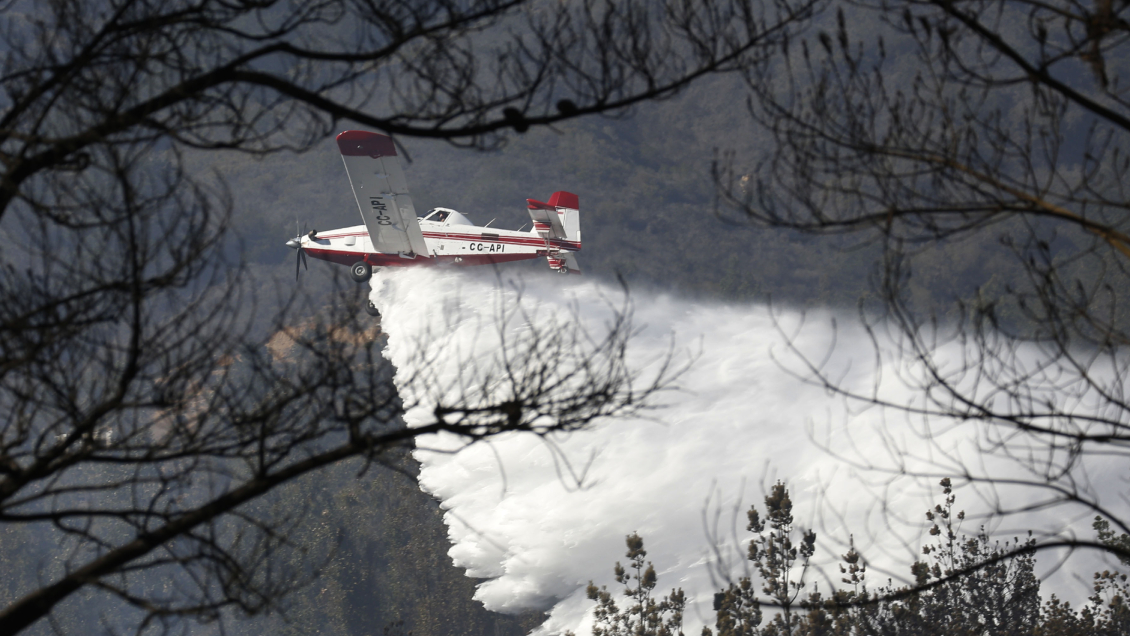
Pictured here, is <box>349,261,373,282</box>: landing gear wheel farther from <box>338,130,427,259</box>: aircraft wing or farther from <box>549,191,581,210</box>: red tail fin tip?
<box>549,191,581,210</box>: red tail fin tip

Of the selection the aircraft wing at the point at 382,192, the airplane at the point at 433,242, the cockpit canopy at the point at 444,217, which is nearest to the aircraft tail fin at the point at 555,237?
the airplane at the point at 433,242

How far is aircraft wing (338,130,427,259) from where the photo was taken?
24.9m

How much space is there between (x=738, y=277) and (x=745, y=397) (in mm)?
73943

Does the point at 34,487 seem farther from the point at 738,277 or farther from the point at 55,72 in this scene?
the point at 55,72

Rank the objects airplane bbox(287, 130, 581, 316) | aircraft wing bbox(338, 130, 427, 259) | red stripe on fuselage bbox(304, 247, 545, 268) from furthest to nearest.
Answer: red stripe on fuselage bbox(304, 247, 545, 268), airplane bbox(287, 130, 581, 316), aircraft wing bbox(338, 130, 427, 259)

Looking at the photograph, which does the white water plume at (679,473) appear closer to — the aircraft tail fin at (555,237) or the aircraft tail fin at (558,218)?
the aircraft tail fin at (558,218)

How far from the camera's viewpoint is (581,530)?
42406 millimetres

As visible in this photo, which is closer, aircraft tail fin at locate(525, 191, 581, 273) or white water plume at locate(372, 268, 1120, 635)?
aircraft tail fin at locate(525, 191, 581, 273)

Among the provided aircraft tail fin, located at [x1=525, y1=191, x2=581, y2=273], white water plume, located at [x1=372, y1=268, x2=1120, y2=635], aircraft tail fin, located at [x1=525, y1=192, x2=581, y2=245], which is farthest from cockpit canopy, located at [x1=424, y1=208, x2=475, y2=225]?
white water plume, located at [x1=372, y1=268, x2=1120, y2=635]

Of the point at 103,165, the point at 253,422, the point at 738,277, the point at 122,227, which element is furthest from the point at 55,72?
the point at 738,277

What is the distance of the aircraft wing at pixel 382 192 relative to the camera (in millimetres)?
24922

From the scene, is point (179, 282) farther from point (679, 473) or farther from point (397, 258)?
point (679, 473)

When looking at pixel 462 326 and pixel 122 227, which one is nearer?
pixel 122 227

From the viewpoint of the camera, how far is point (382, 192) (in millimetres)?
26984
